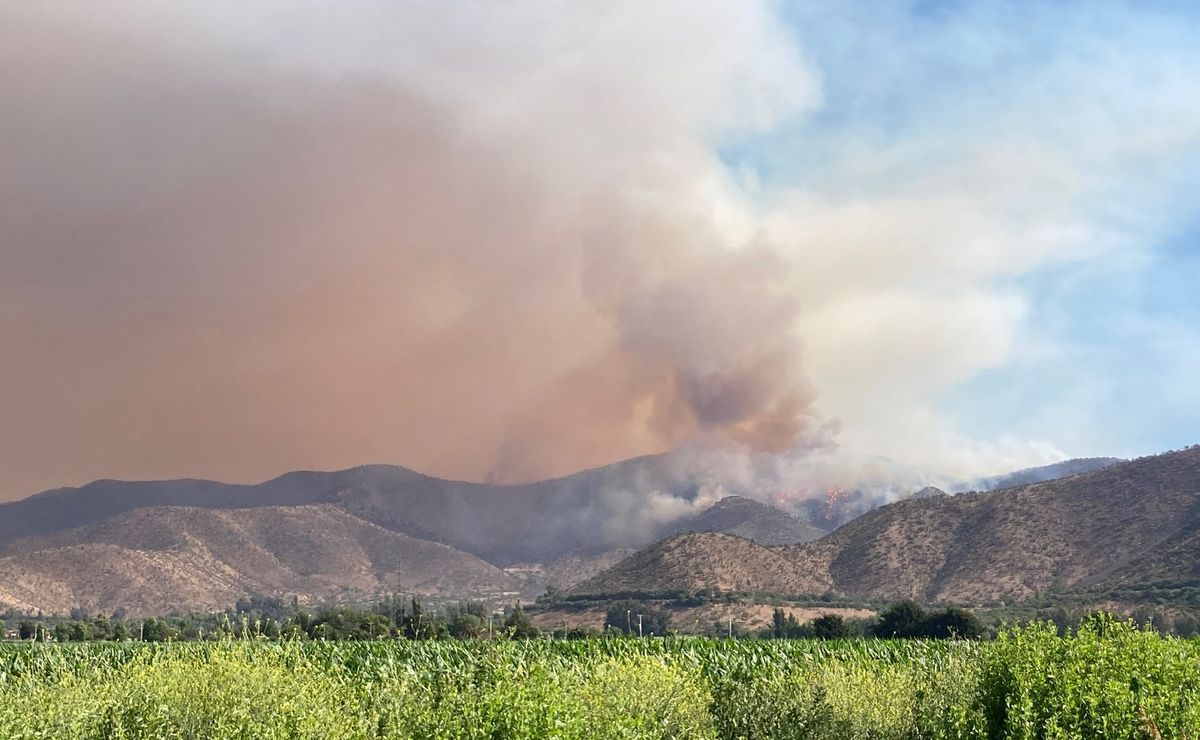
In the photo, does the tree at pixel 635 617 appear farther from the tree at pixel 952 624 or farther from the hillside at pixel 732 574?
the tree at pixel 952 624

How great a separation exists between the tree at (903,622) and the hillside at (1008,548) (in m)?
40.9

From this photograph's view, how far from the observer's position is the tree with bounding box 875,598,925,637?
345 feet

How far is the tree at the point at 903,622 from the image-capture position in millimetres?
105250

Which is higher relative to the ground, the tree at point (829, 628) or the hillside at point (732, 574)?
the hillside at point (732, 574)

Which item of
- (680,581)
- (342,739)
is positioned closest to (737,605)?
(680,581)

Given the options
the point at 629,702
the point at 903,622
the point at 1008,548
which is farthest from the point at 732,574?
the point at 629,702

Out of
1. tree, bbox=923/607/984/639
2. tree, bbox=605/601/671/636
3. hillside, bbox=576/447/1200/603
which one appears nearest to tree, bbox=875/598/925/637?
tree, bbox=923/607/984/639

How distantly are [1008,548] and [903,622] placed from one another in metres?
65.7

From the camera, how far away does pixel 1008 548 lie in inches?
6452

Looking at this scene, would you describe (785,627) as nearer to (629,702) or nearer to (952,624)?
(952,624)

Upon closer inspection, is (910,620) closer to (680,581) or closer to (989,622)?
(989,622)

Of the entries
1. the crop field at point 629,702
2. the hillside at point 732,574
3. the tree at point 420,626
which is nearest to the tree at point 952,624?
the tree at point 420,626

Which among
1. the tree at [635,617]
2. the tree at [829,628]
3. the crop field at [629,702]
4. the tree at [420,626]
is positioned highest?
the crop field at [629,702]

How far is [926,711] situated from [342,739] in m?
13.2
